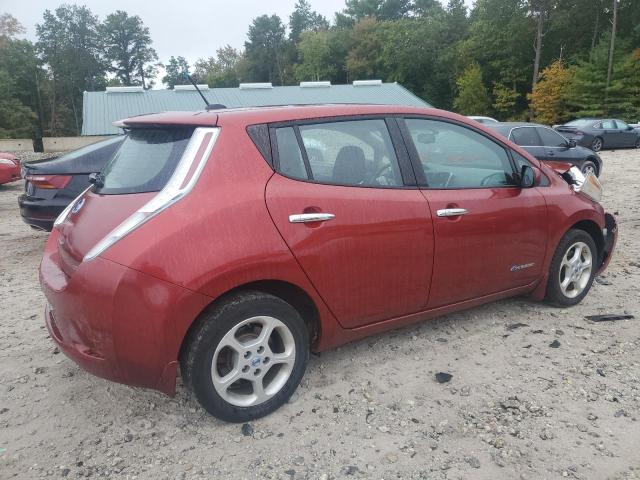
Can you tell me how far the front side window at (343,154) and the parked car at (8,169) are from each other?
37.1 ft

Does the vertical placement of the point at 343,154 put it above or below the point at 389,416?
above

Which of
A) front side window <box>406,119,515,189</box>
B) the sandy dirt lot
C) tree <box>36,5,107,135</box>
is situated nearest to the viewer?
the sandy dirt lot

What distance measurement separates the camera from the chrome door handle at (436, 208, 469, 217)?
322cm

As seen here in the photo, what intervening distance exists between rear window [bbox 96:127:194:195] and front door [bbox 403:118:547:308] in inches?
56.2

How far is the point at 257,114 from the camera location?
2.81 meters

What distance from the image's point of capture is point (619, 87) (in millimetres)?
35156

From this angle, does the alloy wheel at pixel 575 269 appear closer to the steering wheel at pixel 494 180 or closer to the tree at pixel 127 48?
the steering wheel at pixel 494 180

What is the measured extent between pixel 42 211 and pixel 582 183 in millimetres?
5532

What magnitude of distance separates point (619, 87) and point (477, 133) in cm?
3820

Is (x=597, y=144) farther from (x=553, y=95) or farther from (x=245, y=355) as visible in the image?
(x=553, y=95)

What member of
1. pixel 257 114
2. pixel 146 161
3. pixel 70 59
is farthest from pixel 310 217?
pixel 70 59

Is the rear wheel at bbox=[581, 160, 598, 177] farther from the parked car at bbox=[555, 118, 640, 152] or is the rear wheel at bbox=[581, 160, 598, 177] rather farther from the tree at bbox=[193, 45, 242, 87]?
the tree at bbox=[193, 45, 242, 87]

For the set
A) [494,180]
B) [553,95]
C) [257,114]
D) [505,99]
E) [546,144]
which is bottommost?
[546,144]

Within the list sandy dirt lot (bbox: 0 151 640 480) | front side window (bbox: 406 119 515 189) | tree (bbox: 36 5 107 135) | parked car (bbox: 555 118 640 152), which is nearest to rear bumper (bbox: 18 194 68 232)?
Result: sandy dirt lot (bbox: 0 151 640 480)
